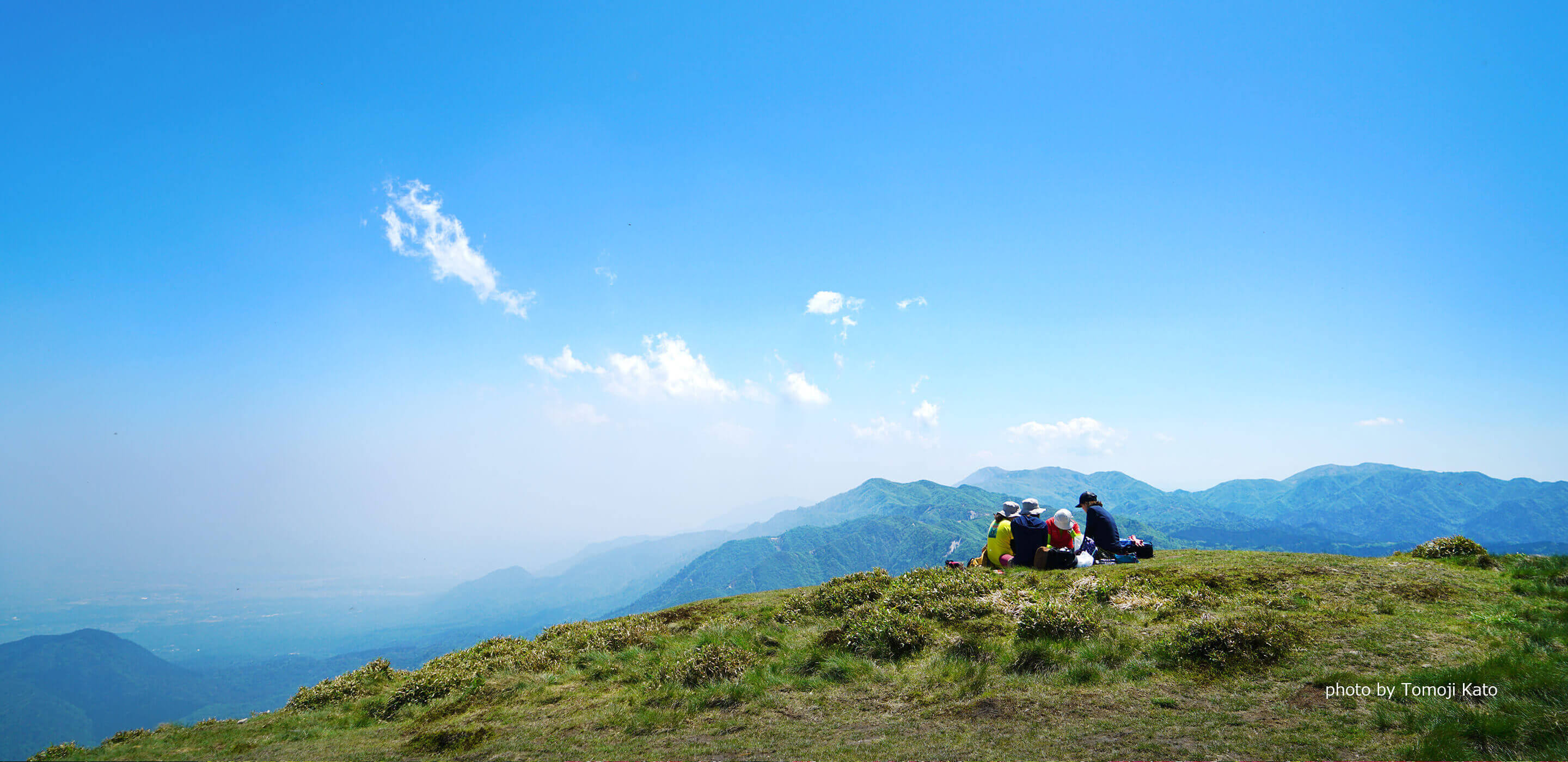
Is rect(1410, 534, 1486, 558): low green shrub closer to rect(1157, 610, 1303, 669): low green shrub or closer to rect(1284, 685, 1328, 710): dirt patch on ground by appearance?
rect(1157, 610, 1303, 669): low green shrub

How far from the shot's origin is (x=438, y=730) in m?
10.7

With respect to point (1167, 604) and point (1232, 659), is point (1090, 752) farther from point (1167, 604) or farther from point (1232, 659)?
point (1167, 604)

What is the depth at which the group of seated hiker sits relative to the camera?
18.6m

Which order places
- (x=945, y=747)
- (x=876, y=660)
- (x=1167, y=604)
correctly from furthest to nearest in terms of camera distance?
(x=1167, y=604), (x=876, y=660), (x=945, y=747)

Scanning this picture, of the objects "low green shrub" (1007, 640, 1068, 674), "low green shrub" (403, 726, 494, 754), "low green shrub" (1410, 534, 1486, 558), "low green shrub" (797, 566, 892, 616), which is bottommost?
"low green shrub" (1410, 534, 1486, 558)

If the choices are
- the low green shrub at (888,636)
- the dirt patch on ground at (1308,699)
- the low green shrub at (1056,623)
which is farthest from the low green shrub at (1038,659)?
the dirt patch on ground at (1308,699)

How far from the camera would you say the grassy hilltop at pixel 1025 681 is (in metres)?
7.87

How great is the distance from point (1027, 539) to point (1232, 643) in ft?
28.0

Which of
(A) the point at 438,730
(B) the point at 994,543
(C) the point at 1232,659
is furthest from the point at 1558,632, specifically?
(A) the point at 438,730

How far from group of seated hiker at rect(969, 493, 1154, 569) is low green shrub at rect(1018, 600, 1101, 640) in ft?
18.7

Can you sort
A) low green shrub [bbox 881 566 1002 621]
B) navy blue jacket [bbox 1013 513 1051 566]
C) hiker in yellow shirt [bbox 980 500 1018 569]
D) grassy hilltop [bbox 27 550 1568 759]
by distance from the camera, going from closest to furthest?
1. grassy hilltop [bbox 27 550 1568 759]
2. low green shrub [bbox 881 566 1002 621]
3. navy blue jacket [bbox 1013 513 1051 566]
4. hiker in yellow shirt [bbox 980 500 1018 569]

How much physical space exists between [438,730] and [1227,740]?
40.8 ft

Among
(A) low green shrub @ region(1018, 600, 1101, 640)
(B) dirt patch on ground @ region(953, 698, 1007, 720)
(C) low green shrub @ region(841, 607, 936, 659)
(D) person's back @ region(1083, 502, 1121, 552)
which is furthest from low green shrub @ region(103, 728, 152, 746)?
(D) person's back @ region(1083, 502, 1121, 552)

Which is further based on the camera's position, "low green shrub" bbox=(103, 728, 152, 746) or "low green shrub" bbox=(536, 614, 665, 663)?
"low green shrub" bbox=(536, 614, 665, 663)
